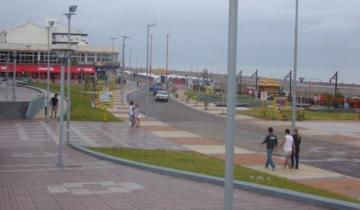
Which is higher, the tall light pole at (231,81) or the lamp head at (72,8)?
the lamp head at (72,8)

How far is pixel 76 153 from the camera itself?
84.5 feet

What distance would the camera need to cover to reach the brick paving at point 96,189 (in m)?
13.0

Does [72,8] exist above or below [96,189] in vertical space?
above

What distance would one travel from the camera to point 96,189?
15.3 m

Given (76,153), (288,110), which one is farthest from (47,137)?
(288,110)

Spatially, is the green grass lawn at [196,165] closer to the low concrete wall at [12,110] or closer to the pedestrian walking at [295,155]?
the pedestrian walking at [295,155]

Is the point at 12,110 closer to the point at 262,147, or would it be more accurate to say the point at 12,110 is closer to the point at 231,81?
the point at 262,147

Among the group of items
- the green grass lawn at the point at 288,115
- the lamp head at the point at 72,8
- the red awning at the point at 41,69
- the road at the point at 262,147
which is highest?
the lamp head at the point at 72,8

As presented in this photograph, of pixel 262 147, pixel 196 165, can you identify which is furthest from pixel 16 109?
pixel 196 165

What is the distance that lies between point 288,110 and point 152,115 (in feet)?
44.4

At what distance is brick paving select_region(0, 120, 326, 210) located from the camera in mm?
13000

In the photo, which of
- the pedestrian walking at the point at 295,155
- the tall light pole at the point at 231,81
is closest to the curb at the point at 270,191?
the tall light pole at the point at 231,81

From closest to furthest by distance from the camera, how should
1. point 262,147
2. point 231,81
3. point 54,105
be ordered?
point 231,81 < point 262,147 < point 54,105

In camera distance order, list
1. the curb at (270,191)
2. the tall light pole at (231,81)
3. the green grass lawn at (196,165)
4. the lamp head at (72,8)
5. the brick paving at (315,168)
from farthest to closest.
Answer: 1. the lamp head at (72,8)
2. the brick paving at (315,168)
3. the green grass lawn at (196,165)
4. the curb at (270,191)
5. the tall light pole at (231,81)
